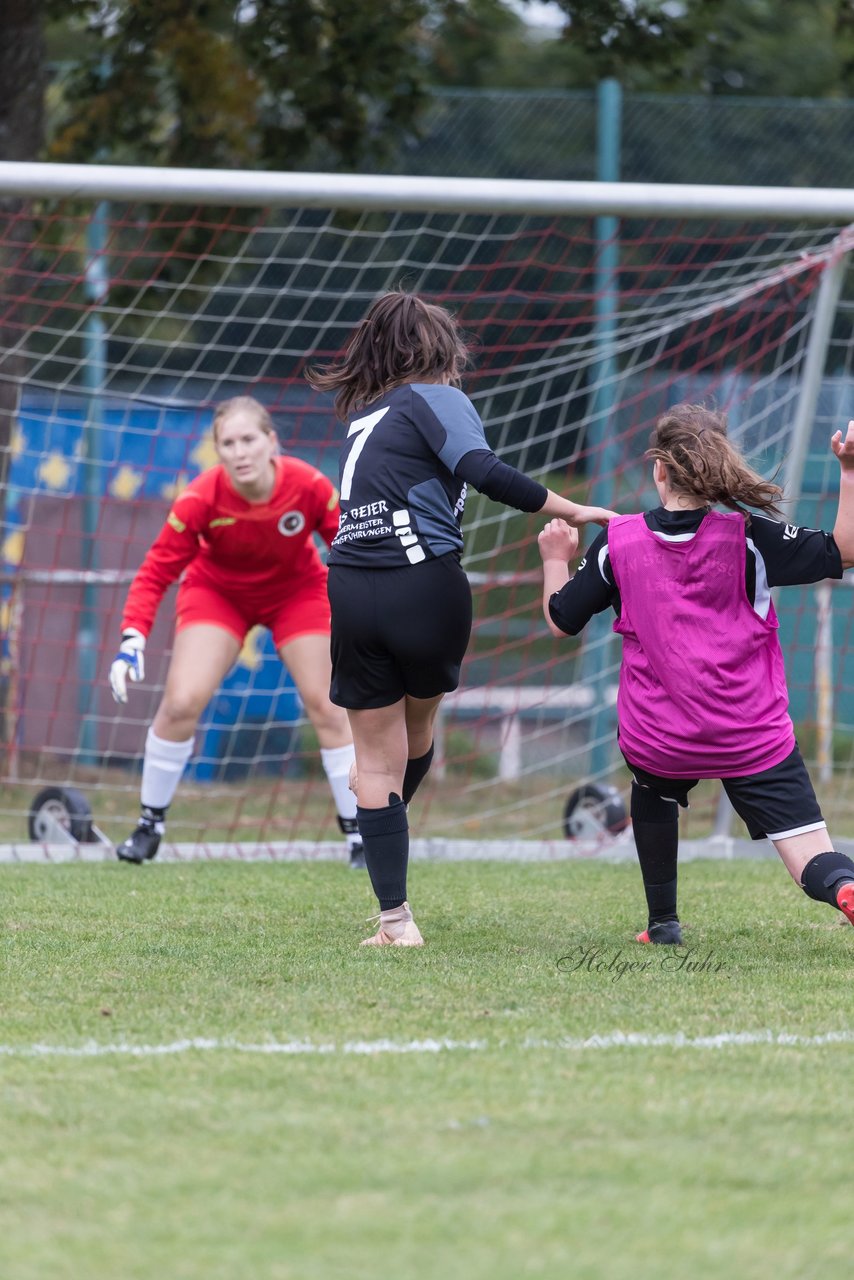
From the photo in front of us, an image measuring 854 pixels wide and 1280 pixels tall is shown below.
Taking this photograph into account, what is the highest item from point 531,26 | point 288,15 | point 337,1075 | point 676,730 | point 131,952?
point 531,26

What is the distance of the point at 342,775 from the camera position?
657 cm

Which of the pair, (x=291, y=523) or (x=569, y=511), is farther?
Answer: (x=291, y=523)

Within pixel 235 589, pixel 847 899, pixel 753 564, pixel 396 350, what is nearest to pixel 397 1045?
pixel 847 899

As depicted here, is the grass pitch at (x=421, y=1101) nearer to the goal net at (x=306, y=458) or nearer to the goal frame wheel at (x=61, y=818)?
the goal frame wheel at (x=61, y=818)

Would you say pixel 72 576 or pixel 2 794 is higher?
pixel 72 576

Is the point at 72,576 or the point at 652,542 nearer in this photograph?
the point at 652,542

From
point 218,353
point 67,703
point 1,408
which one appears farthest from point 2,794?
point 218,353

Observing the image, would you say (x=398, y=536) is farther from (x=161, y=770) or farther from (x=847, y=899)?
(x=161, y=770)

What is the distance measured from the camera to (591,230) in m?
12.8

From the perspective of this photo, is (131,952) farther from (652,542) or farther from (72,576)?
(72,576)

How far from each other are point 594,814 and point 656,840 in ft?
10.0

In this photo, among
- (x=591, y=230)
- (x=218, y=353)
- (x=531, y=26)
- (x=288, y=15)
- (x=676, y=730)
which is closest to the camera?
(x=676, y=730)

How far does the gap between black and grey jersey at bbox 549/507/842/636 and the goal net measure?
4422 millimetres

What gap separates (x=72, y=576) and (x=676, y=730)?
248 inches
